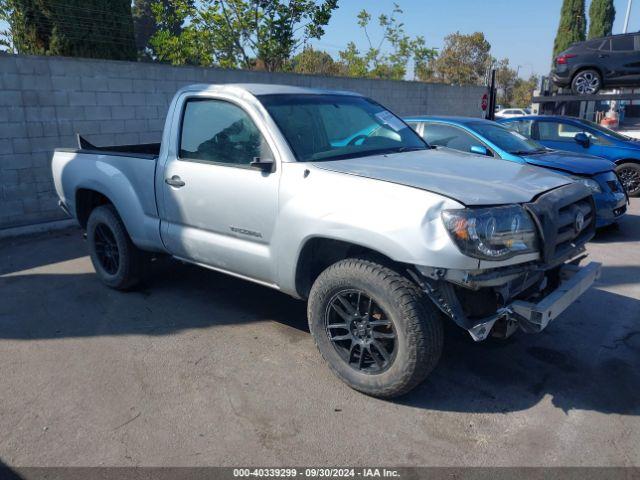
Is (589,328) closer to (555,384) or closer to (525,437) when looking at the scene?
(555,384)

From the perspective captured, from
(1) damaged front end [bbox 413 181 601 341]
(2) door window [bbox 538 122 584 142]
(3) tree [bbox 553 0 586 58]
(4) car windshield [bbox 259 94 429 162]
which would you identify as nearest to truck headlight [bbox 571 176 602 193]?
(1) damaged front end [bbox 413 181 601 341]

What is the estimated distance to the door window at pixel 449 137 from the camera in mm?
7161

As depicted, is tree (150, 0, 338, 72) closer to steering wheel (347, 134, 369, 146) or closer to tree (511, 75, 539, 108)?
steering wheel (347, 134, 369, 146)

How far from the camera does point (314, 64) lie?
22.9 metres

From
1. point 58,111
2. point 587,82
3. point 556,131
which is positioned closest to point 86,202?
point 58,111

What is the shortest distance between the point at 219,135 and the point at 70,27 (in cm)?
693

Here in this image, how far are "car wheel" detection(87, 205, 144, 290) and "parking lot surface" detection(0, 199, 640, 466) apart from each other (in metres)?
0.21

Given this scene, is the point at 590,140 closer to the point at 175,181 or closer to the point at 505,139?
the point at 505,139

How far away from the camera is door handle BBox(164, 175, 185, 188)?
426 cm

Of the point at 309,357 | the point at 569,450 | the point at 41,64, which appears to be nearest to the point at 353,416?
the point at 309,357

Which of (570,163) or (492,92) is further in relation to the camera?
(492,92)

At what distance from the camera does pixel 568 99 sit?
12406 millimetres

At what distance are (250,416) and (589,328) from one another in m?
2.90

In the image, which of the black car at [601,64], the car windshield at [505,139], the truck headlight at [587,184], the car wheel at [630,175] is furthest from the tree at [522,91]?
the truck headlight at [587,184]
